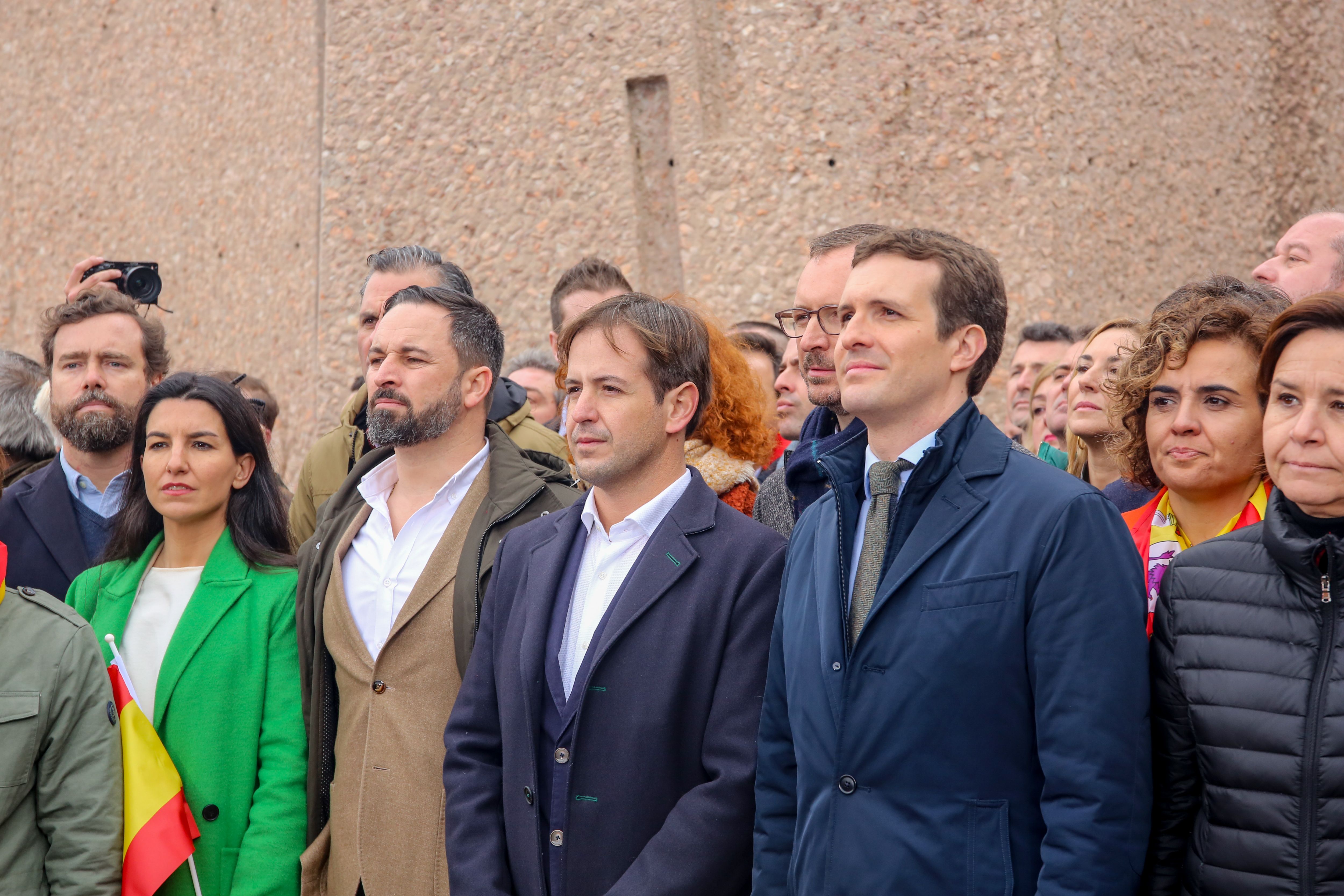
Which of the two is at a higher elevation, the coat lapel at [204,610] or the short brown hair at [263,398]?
the short brown hair at [263,398]

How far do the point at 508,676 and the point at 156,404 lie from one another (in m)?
1.33

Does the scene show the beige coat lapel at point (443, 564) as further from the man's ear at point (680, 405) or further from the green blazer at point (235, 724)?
the man's ear at point (680, 405)

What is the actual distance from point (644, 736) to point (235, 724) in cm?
111

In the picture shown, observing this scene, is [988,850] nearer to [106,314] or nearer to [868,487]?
[868,487]

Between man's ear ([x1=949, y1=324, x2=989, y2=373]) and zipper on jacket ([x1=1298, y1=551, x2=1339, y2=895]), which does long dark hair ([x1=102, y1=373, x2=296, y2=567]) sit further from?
zipper on jacket ([x1=1298, y1=551, x2=1339, y2=895])

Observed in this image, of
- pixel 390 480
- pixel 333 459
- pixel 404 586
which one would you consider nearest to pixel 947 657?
pixel 404 586

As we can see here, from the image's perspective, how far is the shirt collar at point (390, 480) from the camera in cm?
314

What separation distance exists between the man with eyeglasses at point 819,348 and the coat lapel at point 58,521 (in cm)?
205

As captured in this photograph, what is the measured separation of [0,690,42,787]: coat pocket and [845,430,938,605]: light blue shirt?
179 cm

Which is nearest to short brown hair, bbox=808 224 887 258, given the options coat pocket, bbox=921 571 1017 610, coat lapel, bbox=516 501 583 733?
coat lapel, bbox=516 501 583 733

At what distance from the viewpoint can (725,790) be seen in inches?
96.7

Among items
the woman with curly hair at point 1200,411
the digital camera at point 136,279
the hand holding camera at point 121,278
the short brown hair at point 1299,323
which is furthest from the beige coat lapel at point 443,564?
the digital camera at point 136,279

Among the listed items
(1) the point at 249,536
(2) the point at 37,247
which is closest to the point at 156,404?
(1) the point at 249,536

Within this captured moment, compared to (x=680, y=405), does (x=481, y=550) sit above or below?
below
